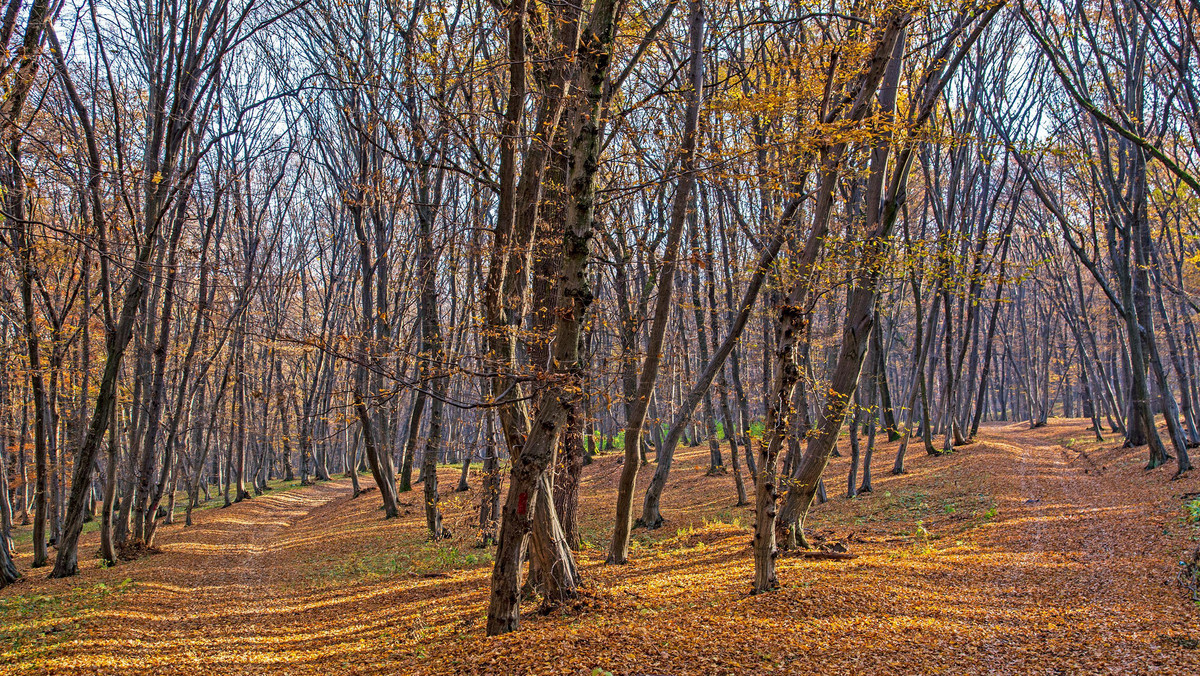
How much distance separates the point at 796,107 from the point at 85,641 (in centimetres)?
1058

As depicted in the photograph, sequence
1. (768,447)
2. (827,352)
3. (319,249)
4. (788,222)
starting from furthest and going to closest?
(319,249) < (827,352) < (788,222) < (768,447)

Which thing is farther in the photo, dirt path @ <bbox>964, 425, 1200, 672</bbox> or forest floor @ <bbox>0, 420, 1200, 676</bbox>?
forest floor @ <bbox>0, 420, 1200, 676</bbox>

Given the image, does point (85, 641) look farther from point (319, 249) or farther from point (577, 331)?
point (319, 249)

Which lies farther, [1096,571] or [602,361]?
[1096,571]

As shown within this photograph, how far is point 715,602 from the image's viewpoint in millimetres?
6230

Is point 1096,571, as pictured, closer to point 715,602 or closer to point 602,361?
point 715,602

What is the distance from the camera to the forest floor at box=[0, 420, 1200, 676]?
491 cm

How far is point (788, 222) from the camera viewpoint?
859cm

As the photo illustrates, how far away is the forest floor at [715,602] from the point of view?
16.1ft

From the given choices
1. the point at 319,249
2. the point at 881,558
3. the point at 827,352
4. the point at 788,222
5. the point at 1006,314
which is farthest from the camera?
the point at 1006,314

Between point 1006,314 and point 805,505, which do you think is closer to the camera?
point 805,505

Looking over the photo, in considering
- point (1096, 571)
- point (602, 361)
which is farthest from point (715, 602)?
point (1096, 571)

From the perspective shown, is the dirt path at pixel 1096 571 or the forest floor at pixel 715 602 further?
the forest floor at pixel 715 602

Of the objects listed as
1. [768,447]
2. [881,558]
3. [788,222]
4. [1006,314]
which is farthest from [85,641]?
[1006,314]
